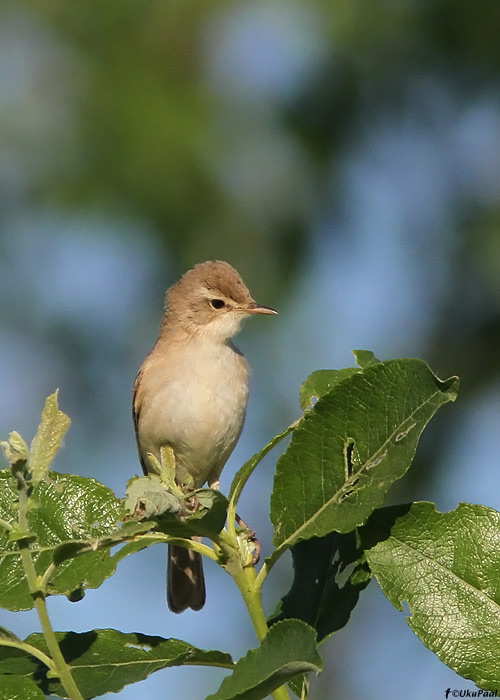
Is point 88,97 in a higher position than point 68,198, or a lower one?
higher

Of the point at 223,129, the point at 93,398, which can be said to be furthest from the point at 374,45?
the point at 93,398

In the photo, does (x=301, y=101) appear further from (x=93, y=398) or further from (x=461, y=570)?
(x=461, y=570)

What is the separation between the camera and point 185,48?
7.13 m

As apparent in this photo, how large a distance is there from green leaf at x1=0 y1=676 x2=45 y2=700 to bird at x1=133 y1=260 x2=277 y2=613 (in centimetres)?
249

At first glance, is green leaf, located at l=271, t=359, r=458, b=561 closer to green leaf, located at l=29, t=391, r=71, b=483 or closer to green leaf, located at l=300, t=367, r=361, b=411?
green leaf, located at l=300, t=367, r=361, b=411

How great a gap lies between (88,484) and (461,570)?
921 mm

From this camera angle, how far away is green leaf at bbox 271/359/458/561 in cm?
207

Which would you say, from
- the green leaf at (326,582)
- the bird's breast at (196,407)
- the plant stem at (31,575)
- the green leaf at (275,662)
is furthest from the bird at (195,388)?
the plant stem at (31,575)

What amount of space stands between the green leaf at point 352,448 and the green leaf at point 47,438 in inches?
26.4

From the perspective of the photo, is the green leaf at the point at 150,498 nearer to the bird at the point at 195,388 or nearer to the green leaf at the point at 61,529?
the green leaf at the point at 61,529

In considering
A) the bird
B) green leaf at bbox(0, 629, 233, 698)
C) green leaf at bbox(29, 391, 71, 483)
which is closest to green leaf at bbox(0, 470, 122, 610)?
Result: green leaf at bbox(0, 629, 233, 698)

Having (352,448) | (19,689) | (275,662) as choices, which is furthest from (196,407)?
(275,662)

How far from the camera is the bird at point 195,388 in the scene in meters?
4.62

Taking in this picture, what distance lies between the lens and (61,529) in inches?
92.3
